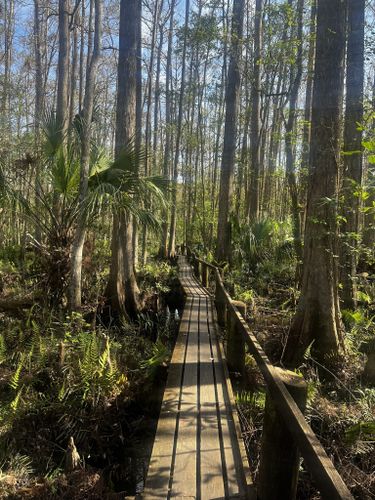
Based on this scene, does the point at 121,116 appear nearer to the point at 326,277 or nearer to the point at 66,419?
the point at 326,277

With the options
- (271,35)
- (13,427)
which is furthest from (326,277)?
(271,35)

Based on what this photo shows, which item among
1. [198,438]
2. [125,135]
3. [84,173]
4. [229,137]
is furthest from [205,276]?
[198,438]

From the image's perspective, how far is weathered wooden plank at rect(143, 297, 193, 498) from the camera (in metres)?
2.68

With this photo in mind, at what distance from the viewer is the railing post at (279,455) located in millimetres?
2295

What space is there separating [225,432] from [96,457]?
170 cm

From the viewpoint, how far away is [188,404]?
3.91 metres

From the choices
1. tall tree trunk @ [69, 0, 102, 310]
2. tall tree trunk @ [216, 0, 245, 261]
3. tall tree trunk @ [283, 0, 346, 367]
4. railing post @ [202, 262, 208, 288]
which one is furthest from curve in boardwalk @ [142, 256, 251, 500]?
tall tree trunk @ [216, 0, 245, 261]

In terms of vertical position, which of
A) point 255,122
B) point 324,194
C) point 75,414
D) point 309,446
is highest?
point 255,122

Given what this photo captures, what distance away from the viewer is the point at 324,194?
5.72 metres

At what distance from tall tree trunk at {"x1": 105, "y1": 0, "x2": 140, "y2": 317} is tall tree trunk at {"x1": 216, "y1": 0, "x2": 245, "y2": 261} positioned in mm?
4889

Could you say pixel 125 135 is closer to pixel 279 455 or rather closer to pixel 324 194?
A: pixel 324 194

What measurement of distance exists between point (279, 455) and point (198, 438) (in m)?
1.12

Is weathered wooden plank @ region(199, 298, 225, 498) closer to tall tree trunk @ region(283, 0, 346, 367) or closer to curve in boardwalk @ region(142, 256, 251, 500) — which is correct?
curve in boardwalk @ region(142, 256, 251, 500)

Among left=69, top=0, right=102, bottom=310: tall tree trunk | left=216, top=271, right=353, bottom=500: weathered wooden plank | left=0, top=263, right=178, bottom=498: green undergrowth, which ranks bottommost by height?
left=0, top=263, right=178, bottom=498: green undergrowth
